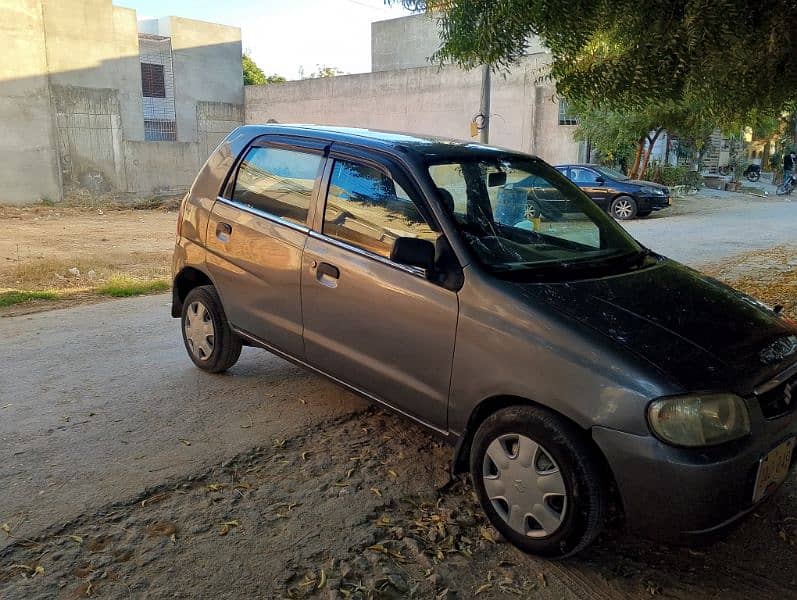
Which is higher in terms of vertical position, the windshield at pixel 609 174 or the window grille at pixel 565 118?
the window grille at pixel 565 118

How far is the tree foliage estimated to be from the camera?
563 centimetres

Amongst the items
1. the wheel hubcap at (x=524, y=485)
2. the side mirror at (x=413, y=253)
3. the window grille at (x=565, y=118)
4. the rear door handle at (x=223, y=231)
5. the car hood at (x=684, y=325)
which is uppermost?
the window grille at (x=565, y=118)

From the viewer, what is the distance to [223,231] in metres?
4.49

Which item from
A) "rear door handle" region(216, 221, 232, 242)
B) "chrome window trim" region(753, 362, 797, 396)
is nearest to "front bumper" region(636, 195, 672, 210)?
"rear door handle" region(216, 221, 232, 242)

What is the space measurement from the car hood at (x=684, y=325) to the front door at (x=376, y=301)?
54 centimetres

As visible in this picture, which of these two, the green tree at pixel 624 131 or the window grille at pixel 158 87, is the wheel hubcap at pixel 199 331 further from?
the window grille at pixel 158 87

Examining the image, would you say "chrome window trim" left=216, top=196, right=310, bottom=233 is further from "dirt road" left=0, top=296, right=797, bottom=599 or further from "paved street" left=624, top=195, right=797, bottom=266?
"paved street" left=624, top=195, right=797, bottom=266

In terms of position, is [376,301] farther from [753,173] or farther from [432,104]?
[753,173]

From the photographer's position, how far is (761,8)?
18.5 ft

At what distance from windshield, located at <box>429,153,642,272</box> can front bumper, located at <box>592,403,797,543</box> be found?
3.44 ft

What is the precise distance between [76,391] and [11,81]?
62.4 feet

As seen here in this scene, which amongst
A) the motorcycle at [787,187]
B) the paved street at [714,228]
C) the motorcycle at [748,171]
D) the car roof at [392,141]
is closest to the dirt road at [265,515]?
the car roof at [392,141]

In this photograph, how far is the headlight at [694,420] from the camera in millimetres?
2535

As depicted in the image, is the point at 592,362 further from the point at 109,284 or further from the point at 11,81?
the point at 11,81
